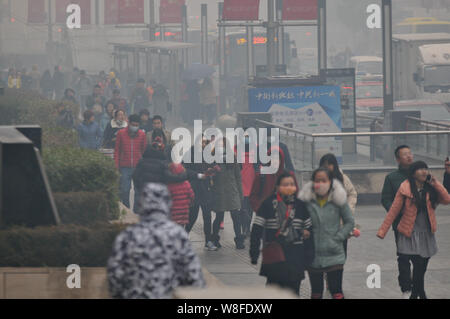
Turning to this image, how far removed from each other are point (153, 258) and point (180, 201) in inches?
262

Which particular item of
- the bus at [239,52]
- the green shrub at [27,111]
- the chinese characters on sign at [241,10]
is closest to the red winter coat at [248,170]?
the green shrub at [27,111]

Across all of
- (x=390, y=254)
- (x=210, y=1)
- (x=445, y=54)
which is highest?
(x=210, y=1)

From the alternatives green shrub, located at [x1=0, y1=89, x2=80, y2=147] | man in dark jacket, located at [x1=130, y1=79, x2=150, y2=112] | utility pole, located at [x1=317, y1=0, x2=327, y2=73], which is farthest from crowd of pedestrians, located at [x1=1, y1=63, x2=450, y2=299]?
man in dark jacket, located at [x1=130, y1=79, x2=150, y2=112]

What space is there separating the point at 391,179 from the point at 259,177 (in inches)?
50.6

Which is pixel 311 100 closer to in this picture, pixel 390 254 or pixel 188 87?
pixel 390 254

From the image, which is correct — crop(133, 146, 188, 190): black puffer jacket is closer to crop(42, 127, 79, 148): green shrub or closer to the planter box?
crop(42, 127, 79, 148): green shrub

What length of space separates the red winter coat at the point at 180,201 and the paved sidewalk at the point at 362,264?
21.7 inches

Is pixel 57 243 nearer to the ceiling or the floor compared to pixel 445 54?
nearer to the floor

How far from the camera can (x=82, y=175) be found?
12.1 meters

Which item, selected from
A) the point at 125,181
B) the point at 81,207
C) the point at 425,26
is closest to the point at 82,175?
the point at 81,207

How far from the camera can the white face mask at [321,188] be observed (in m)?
9.03
